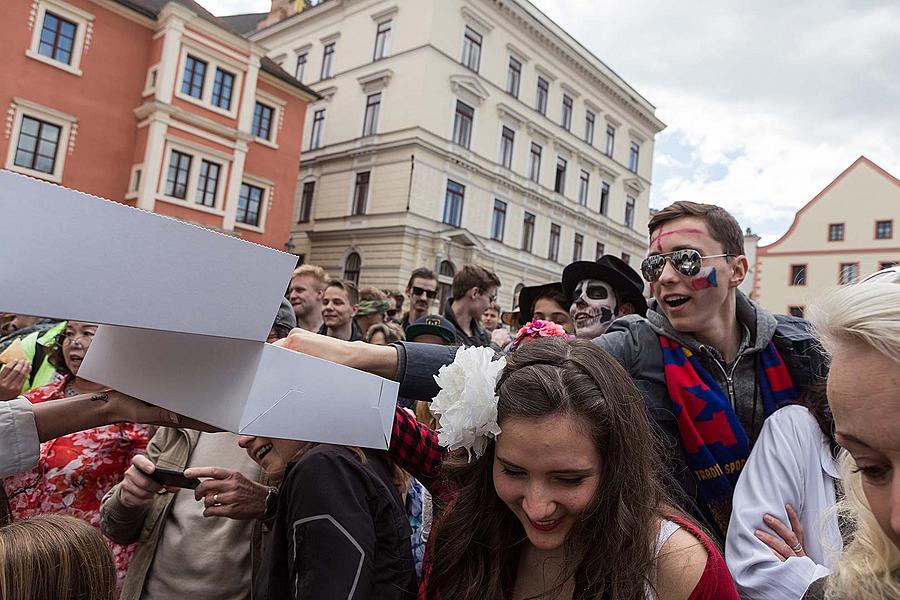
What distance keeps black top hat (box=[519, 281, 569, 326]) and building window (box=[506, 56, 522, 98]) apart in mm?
22933

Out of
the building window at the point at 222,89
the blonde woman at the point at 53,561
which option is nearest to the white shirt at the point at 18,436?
the blonde woman at the point at 53,561

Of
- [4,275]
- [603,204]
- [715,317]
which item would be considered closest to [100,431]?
[4,275]

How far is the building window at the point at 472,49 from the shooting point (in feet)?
77.6

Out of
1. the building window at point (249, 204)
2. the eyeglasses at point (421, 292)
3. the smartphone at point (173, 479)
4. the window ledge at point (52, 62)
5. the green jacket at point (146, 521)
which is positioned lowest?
the green jacket at point (146, 521)

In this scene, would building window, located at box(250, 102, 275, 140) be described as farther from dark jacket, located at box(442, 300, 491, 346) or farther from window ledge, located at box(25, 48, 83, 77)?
dark jacket, located at box(442, 300, 491, 346)

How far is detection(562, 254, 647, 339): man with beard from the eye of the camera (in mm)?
3189

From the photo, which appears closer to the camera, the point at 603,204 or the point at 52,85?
the point at 52,85

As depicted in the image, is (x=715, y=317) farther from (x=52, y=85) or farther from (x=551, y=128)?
(x=551, y=128)

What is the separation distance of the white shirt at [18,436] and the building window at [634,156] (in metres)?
33.4

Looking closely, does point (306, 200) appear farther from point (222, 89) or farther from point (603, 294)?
point (603, 294)

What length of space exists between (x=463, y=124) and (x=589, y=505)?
78.1 ft

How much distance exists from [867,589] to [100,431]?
9.53ft

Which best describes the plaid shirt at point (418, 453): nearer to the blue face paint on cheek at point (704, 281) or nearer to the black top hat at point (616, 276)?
the blue face paint on cheek at point (704, 281)

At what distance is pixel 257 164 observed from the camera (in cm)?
2047
